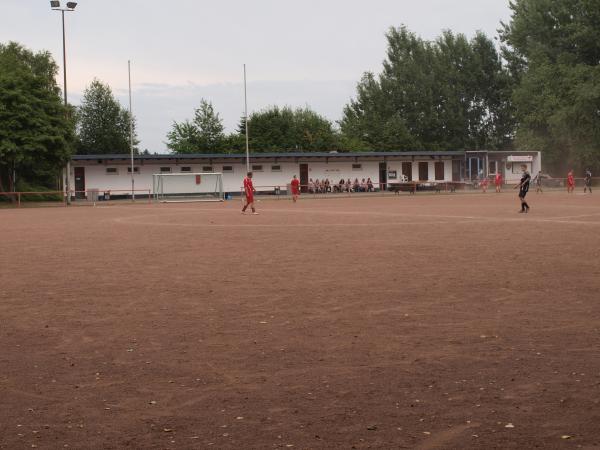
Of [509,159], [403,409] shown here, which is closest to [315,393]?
[403,409]

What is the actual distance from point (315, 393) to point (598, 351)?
283 centimetres

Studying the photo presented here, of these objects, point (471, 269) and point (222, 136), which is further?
point (222, 136)

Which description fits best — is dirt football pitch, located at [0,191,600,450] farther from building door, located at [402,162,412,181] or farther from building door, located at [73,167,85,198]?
building door, located at [402,162,412,181]

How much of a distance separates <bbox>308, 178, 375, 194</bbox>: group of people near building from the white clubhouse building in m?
0.49

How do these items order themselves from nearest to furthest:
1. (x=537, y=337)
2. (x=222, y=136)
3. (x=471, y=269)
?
(x=537, y=337) → (x=471, y=269) → (x=222, y=136)

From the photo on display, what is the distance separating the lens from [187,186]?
211 feet

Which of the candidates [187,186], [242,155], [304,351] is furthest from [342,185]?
[304,351]

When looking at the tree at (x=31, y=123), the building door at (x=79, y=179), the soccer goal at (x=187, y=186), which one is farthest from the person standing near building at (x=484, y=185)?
the tree at (x=31, y=123)

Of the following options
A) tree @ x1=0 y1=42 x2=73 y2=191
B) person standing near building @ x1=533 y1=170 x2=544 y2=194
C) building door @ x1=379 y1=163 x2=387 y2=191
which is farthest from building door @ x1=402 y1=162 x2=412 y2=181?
tree @ x1=0 y1=42 x2=73 y2=191

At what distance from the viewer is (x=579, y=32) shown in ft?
242

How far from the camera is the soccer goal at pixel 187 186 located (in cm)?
6259

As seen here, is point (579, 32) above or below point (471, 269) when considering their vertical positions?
above

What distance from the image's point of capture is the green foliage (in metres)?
98.4

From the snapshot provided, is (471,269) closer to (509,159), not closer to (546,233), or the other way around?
(546,233)
